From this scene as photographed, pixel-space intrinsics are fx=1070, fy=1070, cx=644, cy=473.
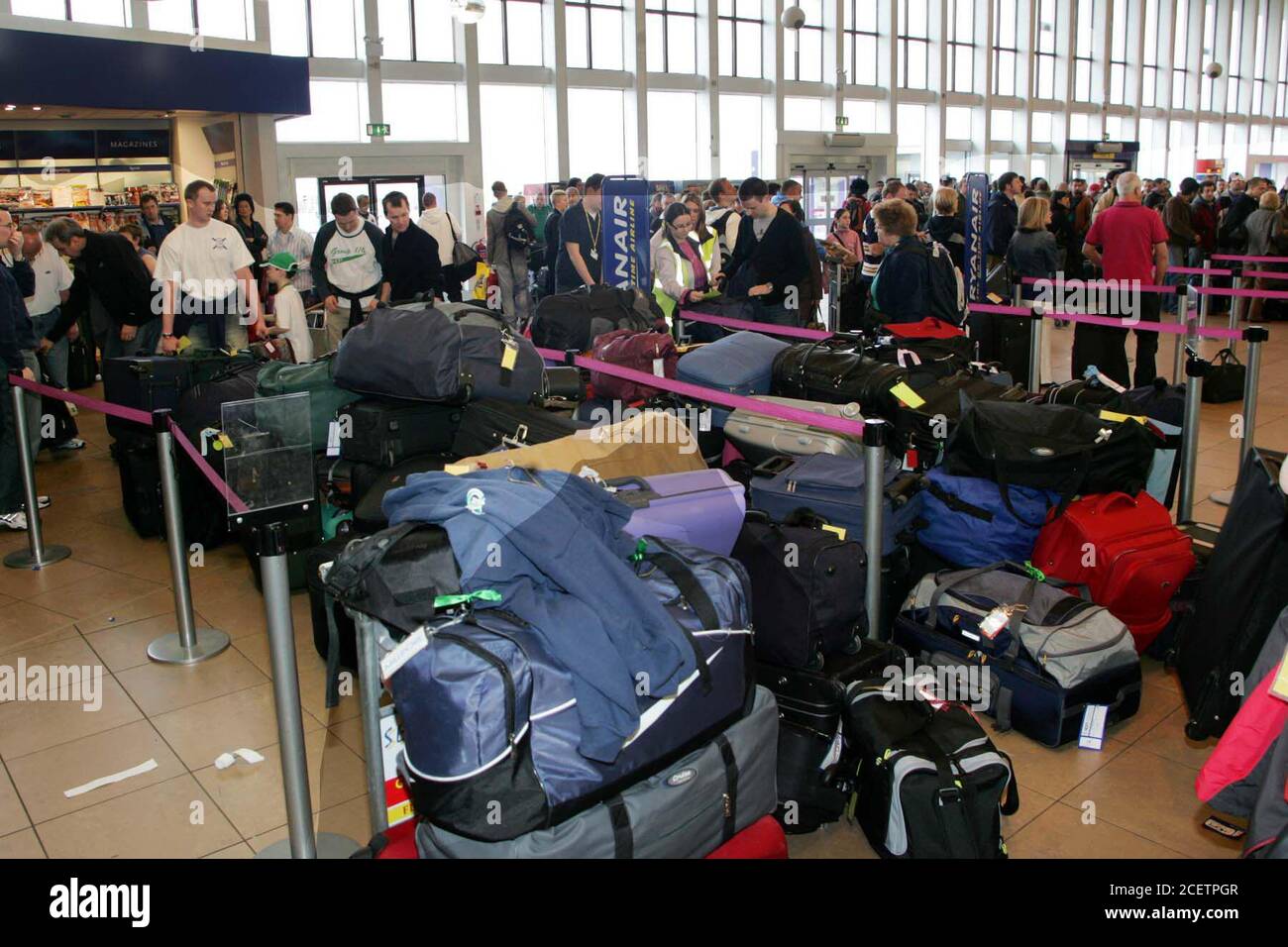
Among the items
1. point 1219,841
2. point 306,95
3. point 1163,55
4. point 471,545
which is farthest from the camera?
point 1163,55

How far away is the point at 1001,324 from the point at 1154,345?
106 centimetres

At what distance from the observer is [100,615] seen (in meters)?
4.63

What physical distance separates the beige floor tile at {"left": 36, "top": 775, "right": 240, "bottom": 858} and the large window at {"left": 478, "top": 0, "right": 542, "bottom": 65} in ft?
51.7

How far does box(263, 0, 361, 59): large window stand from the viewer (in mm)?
14680

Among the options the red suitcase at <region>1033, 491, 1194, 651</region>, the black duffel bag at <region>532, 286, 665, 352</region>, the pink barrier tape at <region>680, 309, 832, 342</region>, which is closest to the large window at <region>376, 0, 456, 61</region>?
the pink barrier tape at <region>680, 309, 832, 342</region>

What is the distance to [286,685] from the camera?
2537 mm

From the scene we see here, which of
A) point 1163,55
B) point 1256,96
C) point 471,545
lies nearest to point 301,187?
point 471,545

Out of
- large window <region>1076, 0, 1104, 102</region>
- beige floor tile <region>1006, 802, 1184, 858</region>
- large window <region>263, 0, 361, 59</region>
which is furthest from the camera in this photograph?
large window <region>1076, 0, 1104, 102</region>

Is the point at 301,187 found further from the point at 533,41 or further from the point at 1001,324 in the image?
the point at 1001,324

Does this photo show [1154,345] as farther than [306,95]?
No

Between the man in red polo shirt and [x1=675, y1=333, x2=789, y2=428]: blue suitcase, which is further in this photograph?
the man in red polo shirt

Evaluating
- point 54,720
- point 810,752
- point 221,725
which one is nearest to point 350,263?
point 54,720

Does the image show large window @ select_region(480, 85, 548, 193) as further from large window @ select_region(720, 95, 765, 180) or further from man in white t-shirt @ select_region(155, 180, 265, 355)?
man in white t-shirt @ select_region(155, 180, 265, 355)

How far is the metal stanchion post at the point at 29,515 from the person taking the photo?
5.12 meters
